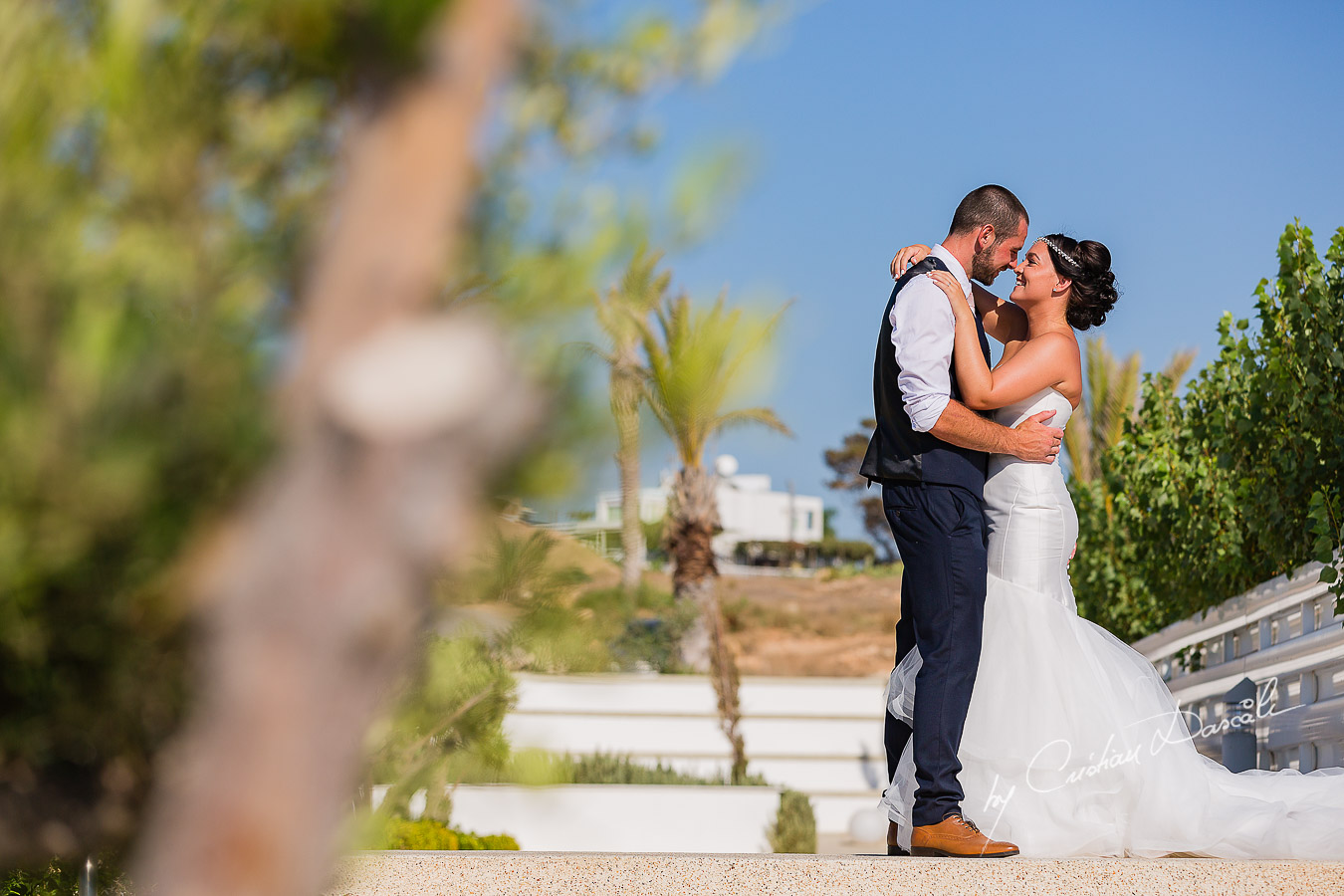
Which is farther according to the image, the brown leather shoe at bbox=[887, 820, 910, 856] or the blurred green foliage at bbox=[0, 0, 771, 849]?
the brown leather shoe at bbox=[887, 820, 910, 856]

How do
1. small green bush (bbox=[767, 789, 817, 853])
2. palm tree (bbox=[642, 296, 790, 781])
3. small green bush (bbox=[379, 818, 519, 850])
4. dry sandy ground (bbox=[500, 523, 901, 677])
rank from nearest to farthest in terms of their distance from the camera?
small green bush (bbox=[379, 818, 519, 850]) → small green bush (bbox=[767, 789, 817, 853]) → palm tree (bbox=[642, 296, 790, 781]) → dry sandy ground (bbox=[500, 523, 901, 677])

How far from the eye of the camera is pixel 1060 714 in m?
3.25

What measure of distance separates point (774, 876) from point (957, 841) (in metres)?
0.68

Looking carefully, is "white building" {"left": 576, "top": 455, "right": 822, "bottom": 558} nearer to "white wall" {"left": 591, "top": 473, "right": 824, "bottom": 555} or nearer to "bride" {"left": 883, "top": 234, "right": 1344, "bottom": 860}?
"white wall" {"left": 591, "top": 473, "right": 824, "bottom": 555}

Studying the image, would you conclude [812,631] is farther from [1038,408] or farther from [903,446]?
[903,446]

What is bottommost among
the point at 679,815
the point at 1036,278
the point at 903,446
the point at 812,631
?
the point at 679,815

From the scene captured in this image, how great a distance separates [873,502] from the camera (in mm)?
39562

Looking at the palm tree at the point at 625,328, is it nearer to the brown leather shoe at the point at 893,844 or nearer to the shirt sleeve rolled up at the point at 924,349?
the shirt sleeve rolled up at the point at 924,349

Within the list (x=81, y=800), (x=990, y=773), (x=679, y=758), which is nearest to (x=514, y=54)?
(x=81, y=800)

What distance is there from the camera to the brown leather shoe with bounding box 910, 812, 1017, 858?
2932 millimetres

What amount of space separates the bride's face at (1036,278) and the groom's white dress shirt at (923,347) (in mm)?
545

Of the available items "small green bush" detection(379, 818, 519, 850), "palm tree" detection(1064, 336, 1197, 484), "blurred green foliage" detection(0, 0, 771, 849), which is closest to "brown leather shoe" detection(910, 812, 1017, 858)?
"blurred green foliage" detection(0, 0, 771, 849)

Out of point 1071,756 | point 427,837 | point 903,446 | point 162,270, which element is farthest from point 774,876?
point 427,837

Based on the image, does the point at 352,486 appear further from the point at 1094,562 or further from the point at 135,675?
the point at 1094,562
